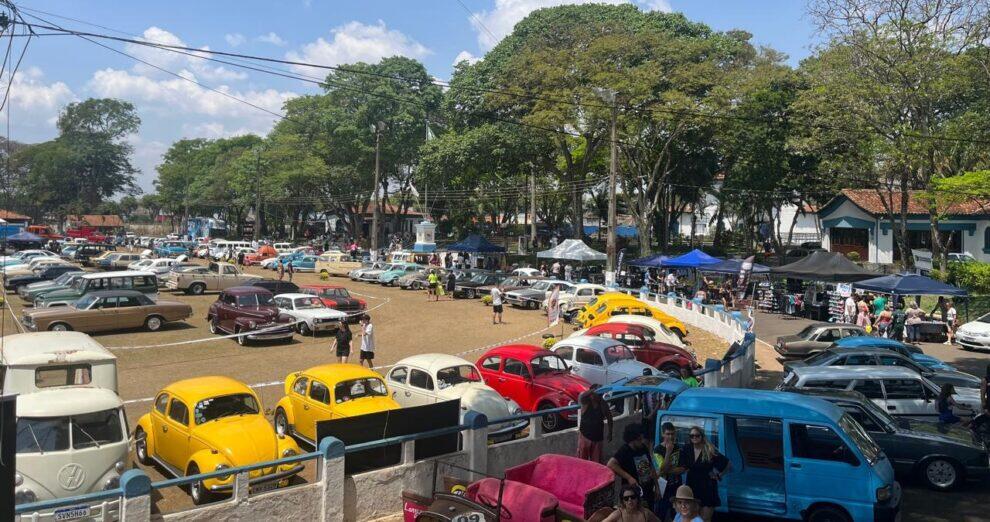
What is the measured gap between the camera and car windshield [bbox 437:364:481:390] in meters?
13.3

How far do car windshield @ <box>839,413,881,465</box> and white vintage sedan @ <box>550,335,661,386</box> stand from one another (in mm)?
6755

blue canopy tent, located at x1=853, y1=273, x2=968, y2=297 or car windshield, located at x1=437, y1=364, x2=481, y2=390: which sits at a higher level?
blue canopy tent, located at x1=853, y1=273, x2=968, y2=297

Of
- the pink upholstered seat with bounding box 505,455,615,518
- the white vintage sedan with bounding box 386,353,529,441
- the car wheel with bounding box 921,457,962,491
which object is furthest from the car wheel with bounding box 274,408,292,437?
the car wheel with bounding box 921,457,962,491

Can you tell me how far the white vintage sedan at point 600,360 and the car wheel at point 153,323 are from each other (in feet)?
49.6

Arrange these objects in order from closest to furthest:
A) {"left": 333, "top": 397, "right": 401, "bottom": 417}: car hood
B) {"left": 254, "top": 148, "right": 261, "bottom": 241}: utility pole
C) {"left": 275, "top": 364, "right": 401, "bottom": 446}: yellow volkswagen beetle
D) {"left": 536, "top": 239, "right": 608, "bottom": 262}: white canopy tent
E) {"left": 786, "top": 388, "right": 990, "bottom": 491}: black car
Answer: {"left": 786, "top": 388, "right": 990, "bottom": 491}: black car < {"left": 333, "top": 397, "right": 401, "bottom": 417}: car hood < {"left": 275, "top": 364, "right": 401, "bottom": 446}: yellow volkswagen beetle < {"left": 536, "top": 239, "right": 608, "bottom": 262}: white canopy tent < {"left": 254, "top": 148, "right": 261, "bottom": 241}: utility pole

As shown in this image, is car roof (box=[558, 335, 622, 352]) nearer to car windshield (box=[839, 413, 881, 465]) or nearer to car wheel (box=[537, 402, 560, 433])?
car wheel (box=[537, 402, 560, 433])

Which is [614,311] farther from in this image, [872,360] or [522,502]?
[522,502]

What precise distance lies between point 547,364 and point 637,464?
20.4 ft

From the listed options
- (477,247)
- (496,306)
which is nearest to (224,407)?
(496,306)

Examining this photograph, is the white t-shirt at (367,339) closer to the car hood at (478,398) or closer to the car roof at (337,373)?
the car hood at (478,398)

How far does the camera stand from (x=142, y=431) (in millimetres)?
11289

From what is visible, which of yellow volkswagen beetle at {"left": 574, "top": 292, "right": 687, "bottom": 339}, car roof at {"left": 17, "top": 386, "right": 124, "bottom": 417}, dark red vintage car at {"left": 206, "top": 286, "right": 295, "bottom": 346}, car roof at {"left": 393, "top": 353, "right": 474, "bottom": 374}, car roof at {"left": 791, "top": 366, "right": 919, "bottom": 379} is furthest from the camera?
yellow volkswagen beetle at {"left": 574, "top": 292, "right": 687, "bottom": 339}

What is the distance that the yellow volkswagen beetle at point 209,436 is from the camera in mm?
9508

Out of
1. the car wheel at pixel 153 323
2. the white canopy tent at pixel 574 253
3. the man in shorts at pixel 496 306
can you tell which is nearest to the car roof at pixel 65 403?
the car wheel at pixel 153 323
